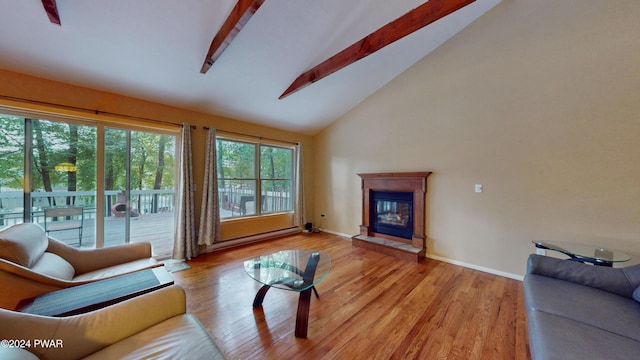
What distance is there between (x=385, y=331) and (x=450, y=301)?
0.94m

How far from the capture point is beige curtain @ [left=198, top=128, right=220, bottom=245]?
374cm

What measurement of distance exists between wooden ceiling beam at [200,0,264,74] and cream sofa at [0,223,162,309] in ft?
7.53

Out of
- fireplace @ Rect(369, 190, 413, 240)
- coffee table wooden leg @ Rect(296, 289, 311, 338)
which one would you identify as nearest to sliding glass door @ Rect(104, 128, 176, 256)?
coffee table wooden leg @ Rect(296, 289, 311, 338)

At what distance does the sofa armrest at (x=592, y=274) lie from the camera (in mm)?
1686

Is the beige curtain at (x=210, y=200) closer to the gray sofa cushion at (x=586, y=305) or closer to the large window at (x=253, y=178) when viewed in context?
the large window at (x=253, y=178)

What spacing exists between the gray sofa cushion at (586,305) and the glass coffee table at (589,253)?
58cm

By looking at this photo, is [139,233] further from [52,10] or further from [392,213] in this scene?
[392,213]

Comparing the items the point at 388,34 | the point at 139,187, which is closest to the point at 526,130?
the point at 388,34

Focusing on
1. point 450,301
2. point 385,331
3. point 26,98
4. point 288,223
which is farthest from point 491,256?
point 26,98

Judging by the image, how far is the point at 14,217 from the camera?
254 cm

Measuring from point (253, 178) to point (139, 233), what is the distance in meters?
2.05

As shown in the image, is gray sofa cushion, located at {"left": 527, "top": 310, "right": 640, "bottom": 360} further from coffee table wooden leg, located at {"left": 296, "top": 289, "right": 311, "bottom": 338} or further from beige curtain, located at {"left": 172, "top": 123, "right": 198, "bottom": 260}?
beige curtain, located at {"left": 172, "top": 123, "right": 198, "bottom": 260}

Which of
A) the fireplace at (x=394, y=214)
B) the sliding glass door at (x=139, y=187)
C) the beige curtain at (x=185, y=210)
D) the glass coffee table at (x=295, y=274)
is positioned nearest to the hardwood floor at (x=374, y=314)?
the glass coffee table at (x=295, y=274)

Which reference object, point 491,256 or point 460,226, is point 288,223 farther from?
point 491,256
